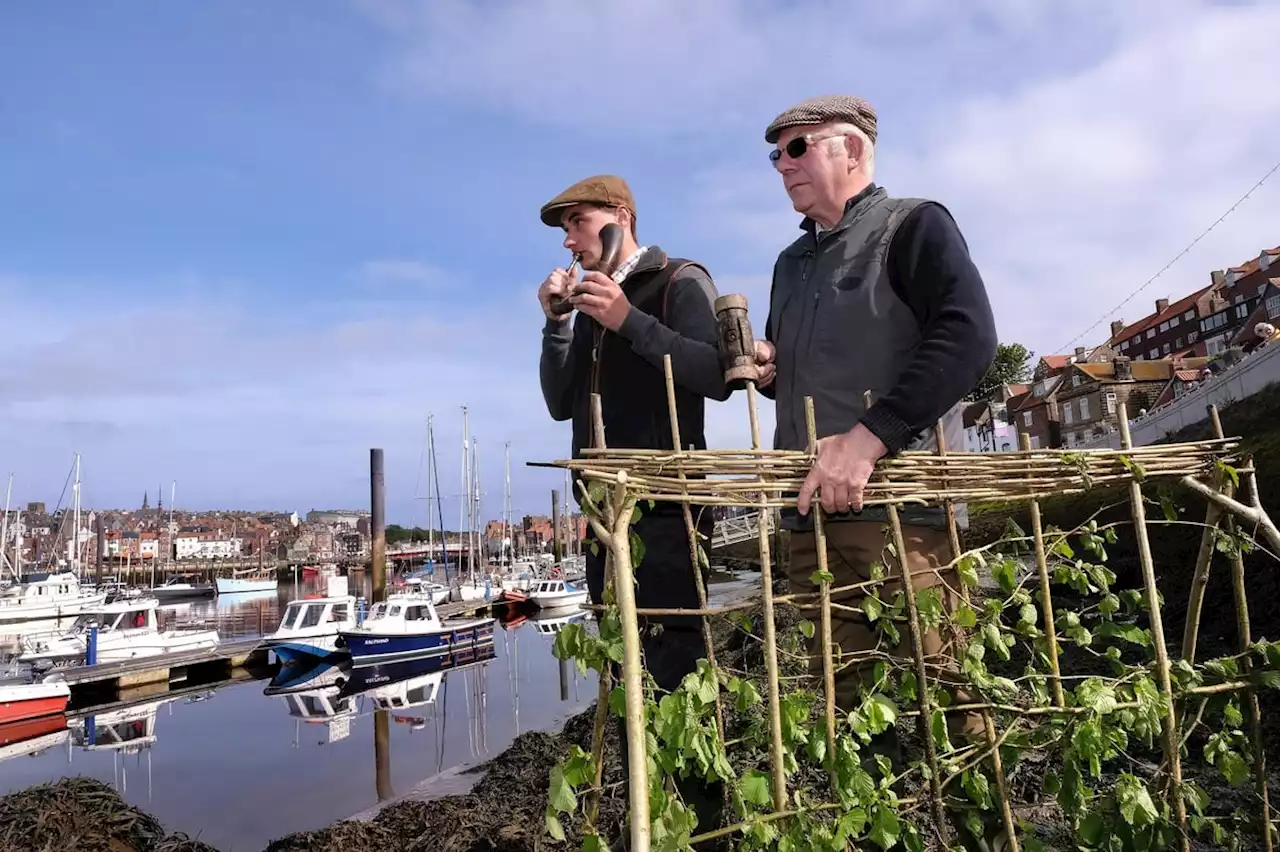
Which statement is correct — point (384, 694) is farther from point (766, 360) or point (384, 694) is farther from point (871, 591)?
point (871, 591)

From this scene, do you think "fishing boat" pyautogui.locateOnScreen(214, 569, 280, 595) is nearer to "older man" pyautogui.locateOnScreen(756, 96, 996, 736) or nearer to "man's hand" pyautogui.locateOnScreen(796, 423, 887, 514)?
"older man" pyautogui.locateOnScreen(756, 96, 996, 736)

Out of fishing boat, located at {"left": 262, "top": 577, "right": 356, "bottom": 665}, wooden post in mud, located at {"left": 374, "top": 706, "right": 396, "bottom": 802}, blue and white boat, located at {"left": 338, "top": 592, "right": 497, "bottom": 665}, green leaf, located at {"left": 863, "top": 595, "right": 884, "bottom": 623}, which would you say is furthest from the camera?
blue and white boat, located at {"left": 338, "top": 592, "right": 497, "bottom": 665}

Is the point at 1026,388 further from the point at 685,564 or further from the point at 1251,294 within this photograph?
the point at 685,564

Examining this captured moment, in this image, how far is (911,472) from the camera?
223cm

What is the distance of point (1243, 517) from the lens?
8.70 ft

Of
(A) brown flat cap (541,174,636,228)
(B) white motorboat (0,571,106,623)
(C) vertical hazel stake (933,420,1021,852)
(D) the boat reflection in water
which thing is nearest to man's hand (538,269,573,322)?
(A) brown flat cap (541,174,636,228)

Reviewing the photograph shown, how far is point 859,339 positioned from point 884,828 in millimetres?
1400

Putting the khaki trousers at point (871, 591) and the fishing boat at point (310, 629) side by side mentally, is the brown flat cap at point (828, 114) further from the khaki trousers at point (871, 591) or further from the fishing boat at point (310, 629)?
the fishing boat at point (310, 629)

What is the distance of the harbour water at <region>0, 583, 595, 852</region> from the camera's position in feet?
36.6

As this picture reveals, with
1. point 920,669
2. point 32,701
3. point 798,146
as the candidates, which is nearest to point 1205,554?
point 920,669

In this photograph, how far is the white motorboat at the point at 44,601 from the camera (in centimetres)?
4047

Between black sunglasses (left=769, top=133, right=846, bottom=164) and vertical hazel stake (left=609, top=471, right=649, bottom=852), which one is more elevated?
black sunglasses (left=769, top=133, right=846, bottom=164)

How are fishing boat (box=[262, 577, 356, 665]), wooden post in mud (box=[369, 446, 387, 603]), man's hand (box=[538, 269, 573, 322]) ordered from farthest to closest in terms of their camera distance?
1. wooden post in mud (box=[369, 446, 387, 603])
2. fishing boat (box=[262, 577, 356, 665])
3. man's hand (box=[538, 269, 573, 322])

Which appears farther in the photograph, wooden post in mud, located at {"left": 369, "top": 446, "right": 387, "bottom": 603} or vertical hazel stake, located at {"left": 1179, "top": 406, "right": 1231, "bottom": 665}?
wooden post in mud, located at {"left": 369, "top": 446, "right": 387, "bottom": 603}
